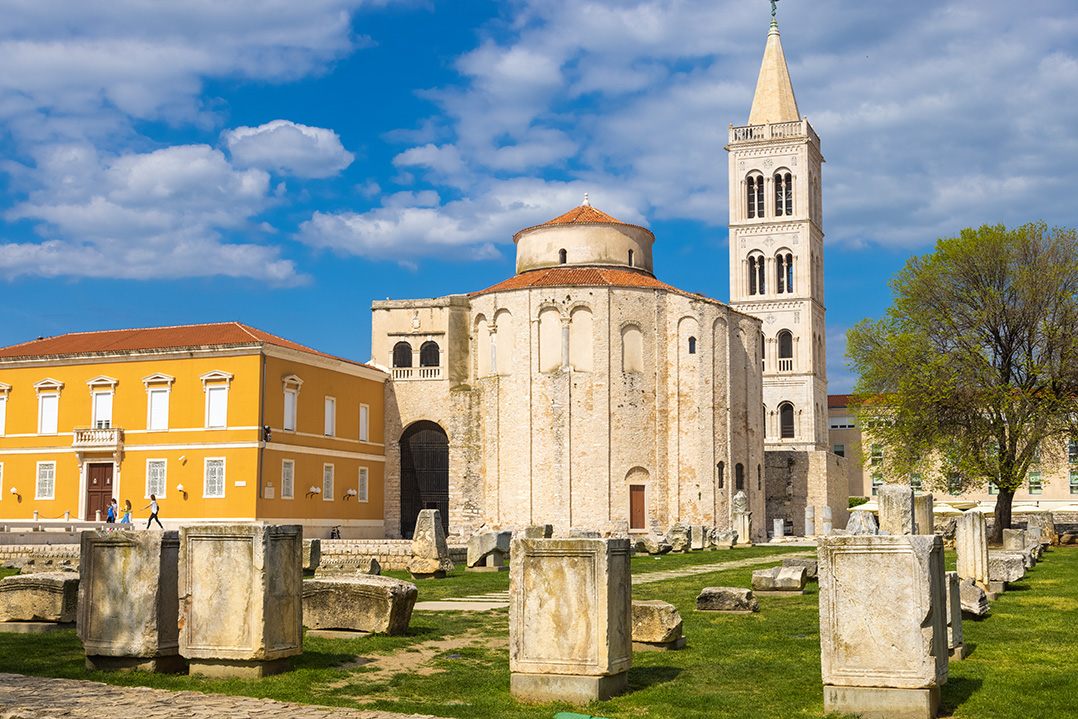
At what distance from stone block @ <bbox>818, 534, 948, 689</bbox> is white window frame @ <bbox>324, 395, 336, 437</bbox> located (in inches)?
1488

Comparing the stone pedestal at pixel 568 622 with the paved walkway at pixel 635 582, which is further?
the paved walkway at pixel 635 582

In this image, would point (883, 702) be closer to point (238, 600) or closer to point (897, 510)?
point (897, 510)

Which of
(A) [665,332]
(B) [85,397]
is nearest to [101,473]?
(B) [85,397]

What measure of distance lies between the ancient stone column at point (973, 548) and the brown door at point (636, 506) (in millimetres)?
28522

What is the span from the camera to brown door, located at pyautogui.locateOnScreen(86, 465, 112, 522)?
40750 millimetres

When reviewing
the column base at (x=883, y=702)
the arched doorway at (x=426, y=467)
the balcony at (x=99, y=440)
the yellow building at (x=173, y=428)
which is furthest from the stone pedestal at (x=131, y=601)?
the arched doorway at (x=426, y=467)

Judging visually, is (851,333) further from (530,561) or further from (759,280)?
(759,280)

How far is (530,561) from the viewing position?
8.83m

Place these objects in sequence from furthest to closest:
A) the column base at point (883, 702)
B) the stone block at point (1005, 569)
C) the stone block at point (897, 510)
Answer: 1. the stone block at point (1005, 569)
2. the stone block at point (897, 510)
3. the column base at point (883, 702)

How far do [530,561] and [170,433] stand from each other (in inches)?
1348

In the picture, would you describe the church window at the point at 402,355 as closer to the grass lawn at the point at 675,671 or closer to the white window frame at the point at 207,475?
the white window frame at the point at 207,475

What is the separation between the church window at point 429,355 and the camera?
50719 millimetres

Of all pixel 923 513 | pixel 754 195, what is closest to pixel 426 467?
pixel 754 195

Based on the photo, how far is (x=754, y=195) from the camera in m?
72.0
